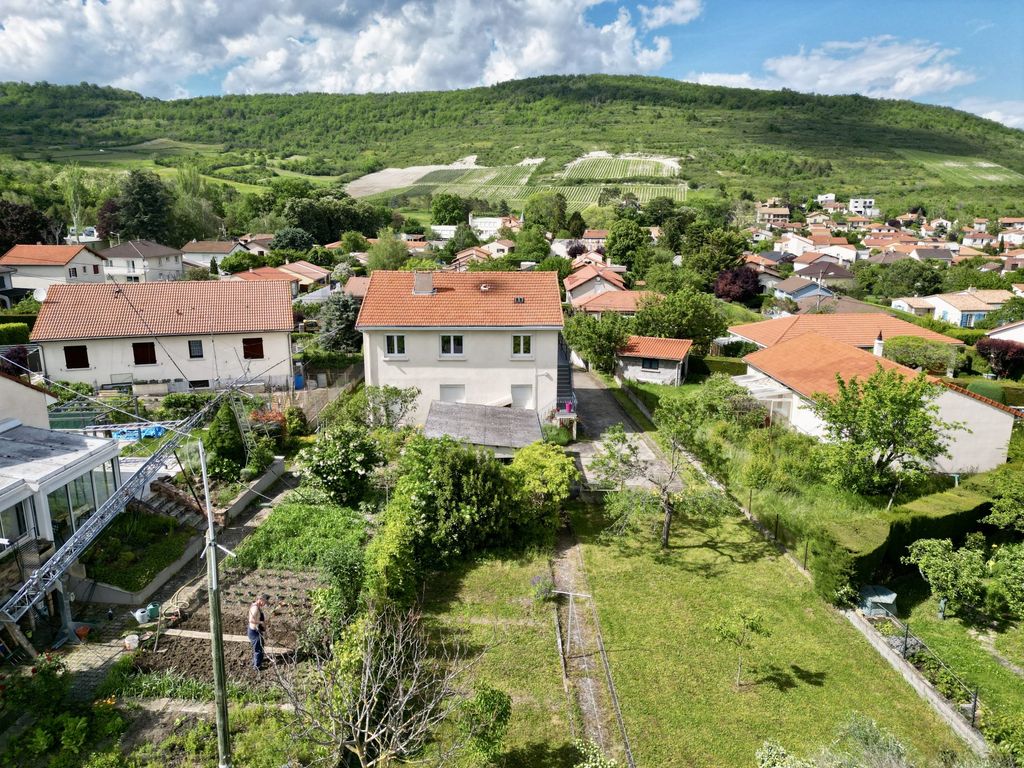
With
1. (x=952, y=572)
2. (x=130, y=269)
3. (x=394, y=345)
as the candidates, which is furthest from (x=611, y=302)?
(x=130, y=269)

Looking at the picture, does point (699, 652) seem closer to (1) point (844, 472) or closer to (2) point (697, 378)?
(1) point (844, 472)

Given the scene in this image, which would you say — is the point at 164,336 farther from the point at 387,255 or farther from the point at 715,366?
the point at 387,255

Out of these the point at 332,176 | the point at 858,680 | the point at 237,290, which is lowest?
the point at 858,680

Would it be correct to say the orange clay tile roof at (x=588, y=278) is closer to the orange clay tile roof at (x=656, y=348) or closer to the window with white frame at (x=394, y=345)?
the orange clay tile roof at (x=656, y=348)

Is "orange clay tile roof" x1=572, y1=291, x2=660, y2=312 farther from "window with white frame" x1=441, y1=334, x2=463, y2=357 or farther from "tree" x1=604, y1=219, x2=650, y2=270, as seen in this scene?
"tree" x1=604, y1=219, x2=650, y2=270

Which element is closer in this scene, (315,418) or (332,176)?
(315,418)

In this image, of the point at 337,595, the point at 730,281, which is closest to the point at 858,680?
the point at 337,595
